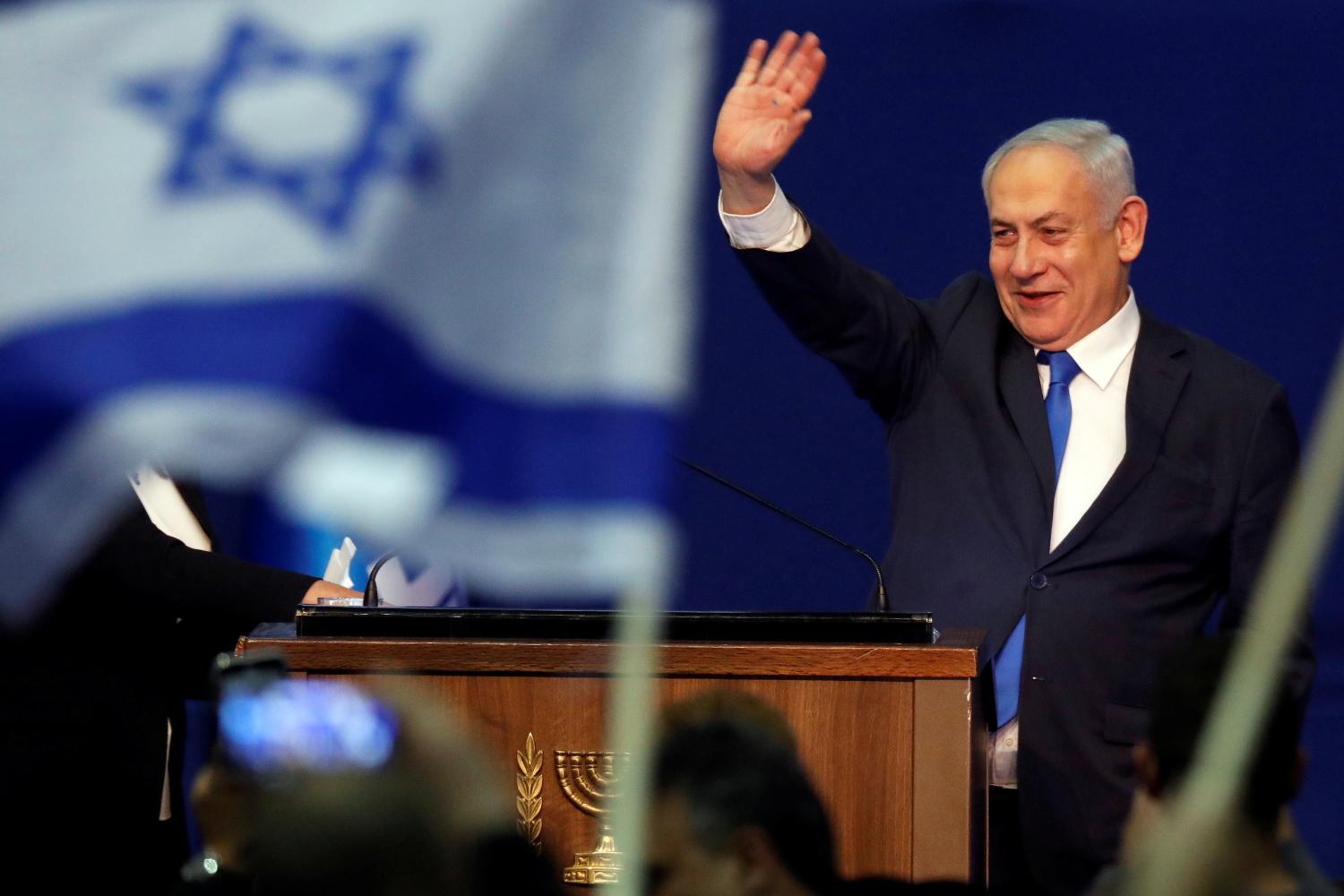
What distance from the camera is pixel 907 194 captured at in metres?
4.18

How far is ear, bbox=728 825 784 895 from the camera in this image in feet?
5.24

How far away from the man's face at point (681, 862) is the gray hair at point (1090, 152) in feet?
5.33

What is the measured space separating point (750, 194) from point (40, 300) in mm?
1009

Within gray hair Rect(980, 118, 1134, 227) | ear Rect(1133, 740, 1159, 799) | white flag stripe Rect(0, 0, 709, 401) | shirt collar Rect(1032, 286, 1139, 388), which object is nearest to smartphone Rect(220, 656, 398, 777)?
ear Rect(1133, 740, 1159, 799)

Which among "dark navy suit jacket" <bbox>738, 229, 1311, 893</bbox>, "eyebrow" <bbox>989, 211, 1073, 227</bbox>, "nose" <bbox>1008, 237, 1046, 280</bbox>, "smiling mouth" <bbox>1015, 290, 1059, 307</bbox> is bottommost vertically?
"dark navy suit jacket" <bbox>738, 229, 1311, 893</bbox>

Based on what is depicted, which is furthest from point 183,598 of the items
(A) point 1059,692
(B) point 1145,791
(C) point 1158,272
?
(C) point 1158,272

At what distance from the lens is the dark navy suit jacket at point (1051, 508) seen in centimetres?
264

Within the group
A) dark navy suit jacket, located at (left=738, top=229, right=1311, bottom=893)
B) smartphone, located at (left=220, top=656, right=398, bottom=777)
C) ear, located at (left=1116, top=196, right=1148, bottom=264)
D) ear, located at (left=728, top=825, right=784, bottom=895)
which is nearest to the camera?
smartphone, located at (left=220, top=656, right=398, bottom=777)

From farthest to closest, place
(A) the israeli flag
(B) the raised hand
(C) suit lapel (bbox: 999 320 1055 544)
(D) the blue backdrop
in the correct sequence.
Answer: (D) the blue backdrop, (C) suit lapel (bbox: 999 320 1055 544), (B) the raised hand, (A) the israeli flag

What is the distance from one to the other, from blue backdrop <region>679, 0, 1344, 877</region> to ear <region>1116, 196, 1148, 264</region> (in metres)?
1.01

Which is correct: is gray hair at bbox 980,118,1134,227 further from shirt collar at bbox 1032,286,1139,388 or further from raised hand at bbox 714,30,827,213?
raised hand at bbox 714,30,827,213

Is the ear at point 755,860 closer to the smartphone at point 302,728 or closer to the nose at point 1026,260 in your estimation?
the smartphone at point 302,728

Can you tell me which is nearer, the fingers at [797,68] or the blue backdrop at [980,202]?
the fingers at [797,68]

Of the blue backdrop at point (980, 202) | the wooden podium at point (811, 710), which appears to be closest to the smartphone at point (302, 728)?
the wooden podium at point (811, 710)
